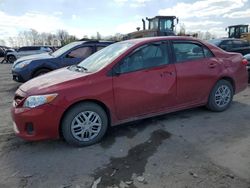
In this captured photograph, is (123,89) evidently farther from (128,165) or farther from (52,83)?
(128,165)

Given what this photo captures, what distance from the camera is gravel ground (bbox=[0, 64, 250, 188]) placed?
2.89m

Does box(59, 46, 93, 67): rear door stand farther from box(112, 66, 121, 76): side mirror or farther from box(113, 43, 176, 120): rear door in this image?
box(112, 66, 121, 76): side mirror

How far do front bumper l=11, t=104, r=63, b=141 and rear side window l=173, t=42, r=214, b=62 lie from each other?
2351mm

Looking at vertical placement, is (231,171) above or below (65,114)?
below

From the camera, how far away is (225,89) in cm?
514

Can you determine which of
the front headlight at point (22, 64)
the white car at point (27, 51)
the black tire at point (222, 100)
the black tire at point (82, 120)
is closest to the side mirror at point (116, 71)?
the black tire at point (82, 120)

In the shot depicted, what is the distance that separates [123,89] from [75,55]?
4711mm

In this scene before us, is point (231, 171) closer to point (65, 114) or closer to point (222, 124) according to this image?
point (222, 124)

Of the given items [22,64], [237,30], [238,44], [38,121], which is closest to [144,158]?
[38,121]

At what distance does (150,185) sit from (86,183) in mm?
728

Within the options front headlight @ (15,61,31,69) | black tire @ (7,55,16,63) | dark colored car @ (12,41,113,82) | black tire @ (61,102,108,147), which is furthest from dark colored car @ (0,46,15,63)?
black tire @ (61,102,108,147)

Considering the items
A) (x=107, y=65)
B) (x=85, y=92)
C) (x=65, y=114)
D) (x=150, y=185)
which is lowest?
(x=150, y=185)

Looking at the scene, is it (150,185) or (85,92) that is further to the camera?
(85,92)

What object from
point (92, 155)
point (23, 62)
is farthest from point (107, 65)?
point (23, 62)
